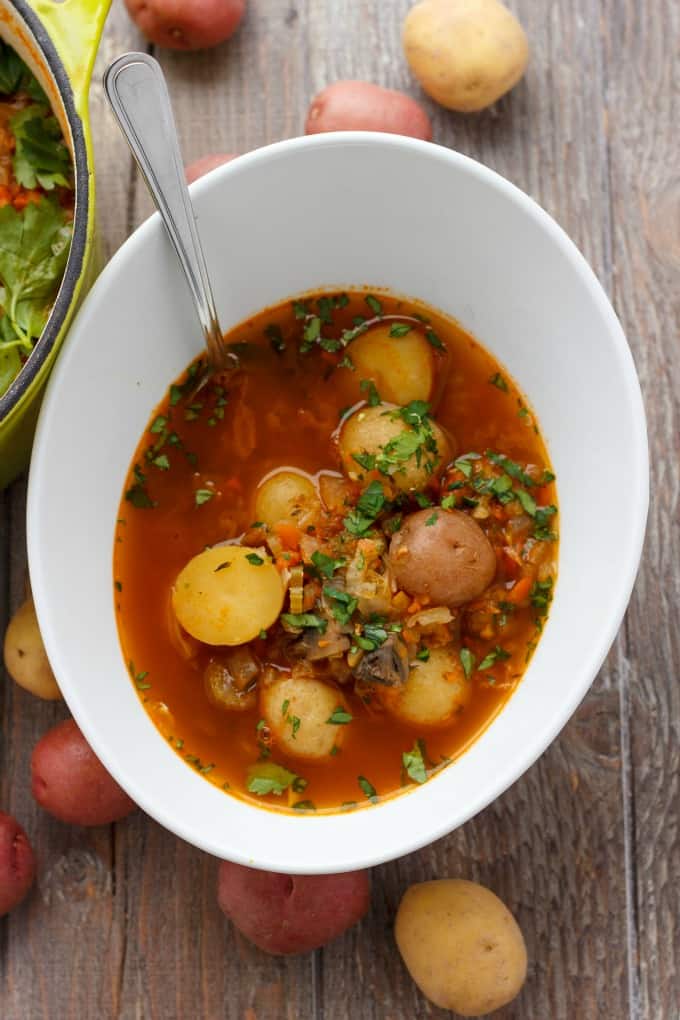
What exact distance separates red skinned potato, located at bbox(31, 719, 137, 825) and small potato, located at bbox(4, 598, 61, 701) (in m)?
0.09

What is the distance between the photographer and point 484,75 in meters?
2.11

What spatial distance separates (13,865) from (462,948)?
2.79 ft

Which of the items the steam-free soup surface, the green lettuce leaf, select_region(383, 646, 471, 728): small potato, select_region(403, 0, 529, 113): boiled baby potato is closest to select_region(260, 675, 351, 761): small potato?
the steam-free soup surface

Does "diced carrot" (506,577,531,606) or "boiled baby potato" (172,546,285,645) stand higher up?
"boiled baby potato" (172,546,285,645)

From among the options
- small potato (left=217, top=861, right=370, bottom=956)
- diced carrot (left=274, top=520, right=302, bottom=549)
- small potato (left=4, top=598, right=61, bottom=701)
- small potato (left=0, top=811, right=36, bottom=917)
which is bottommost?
small potato (left=217, top=861, right=370, bottom=956)

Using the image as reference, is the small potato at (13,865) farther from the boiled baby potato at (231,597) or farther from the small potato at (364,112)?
the small potato at (364,112)

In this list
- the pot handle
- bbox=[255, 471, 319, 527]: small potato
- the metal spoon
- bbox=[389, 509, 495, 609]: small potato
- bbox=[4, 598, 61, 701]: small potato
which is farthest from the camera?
bbox=[4, 598, 61, 701]: small potato

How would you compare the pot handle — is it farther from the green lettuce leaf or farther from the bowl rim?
the green lettuce leaf

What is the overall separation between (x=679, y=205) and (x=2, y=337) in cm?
137

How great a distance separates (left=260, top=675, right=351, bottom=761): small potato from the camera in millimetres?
1882

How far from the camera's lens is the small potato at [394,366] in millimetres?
1964

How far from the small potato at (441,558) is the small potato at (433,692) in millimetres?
104

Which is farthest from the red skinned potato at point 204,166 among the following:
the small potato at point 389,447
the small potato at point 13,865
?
the small potato at point 13,865

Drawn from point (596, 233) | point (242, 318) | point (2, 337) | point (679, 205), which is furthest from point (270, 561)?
point (679, 205)
